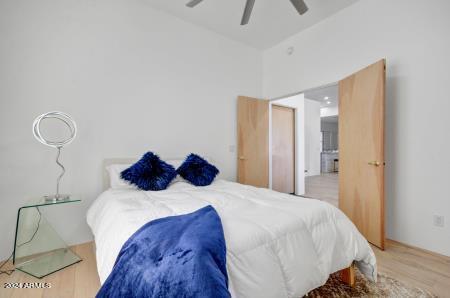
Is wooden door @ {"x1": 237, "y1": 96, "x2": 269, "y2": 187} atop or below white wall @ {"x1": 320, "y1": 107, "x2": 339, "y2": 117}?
below

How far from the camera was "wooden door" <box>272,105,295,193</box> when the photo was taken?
15.1ft

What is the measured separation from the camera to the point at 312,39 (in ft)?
10.8

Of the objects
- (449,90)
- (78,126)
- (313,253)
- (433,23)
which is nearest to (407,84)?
(449,90)

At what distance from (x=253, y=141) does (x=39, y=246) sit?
121 inches

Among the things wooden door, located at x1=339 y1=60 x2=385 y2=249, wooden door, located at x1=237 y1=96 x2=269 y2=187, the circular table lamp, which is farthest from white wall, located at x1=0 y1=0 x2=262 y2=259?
wooden door, located at x1=339 y1=60 x2=385 y2=249

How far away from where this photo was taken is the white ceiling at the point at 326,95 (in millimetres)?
5891

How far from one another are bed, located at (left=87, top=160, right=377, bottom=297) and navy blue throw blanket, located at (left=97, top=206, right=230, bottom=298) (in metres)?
0.15

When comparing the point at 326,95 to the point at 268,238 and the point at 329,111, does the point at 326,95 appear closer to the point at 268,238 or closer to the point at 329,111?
the point at 329,111

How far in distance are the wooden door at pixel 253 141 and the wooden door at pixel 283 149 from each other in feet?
2.22

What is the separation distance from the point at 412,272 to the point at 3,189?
3724 millimetres

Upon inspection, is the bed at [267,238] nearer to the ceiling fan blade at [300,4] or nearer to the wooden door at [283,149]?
the ceiling fan blade at [300,4]

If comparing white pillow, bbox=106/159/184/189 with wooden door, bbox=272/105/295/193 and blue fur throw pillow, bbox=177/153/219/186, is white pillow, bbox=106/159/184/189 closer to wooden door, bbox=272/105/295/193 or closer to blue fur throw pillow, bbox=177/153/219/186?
blue fur throw pillow, bbox=177/153/219/186

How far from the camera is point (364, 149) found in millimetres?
2461

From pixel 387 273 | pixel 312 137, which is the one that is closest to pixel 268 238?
pixel 387 273
